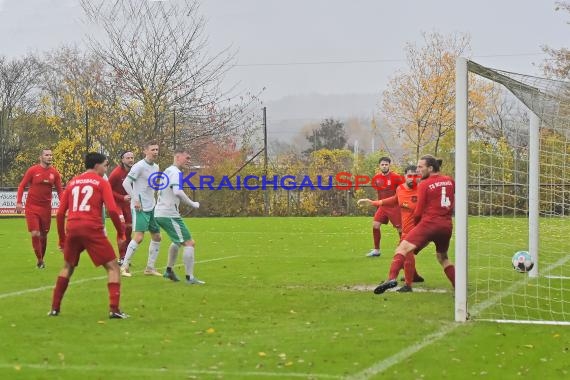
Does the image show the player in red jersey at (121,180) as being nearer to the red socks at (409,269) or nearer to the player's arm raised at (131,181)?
the player's arm raised at (131,181)

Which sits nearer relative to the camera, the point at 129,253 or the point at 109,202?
the point at 109,202

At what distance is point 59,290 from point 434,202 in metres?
4.59

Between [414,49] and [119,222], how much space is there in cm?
4218

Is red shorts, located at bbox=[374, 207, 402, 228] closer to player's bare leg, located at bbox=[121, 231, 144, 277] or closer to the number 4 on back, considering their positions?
player's bare leg, located at bbox=[121, 231, 144, 277]

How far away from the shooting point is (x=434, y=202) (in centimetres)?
1111

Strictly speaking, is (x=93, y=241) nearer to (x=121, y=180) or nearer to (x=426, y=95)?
(x=121, y=180)

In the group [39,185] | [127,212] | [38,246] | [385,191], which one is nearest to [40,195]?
[39,185]

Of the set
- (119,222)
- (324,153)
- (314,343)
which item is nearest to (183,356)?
(314,343)

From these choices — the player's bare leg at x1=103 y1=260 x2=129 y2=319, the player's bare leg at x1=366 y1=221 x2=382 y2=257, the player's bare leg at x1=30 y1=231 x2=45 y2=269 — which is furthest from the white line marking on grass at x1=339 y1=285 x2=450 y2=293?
the player's bare leg at x1=30 y1=231 x2=45 y2=269

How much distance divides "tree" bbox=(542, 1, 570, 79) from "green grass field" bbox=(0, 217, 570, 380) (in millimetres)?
36458

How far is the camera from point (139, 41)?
4700 cm

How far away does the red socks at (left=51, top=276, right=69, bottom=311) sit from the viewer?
33.0 feet

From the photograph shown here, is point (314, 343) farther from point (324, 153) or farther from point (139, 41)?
point (139, 41)

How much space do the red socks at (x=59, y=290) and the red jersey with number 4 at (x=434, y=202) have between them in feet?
14.0
